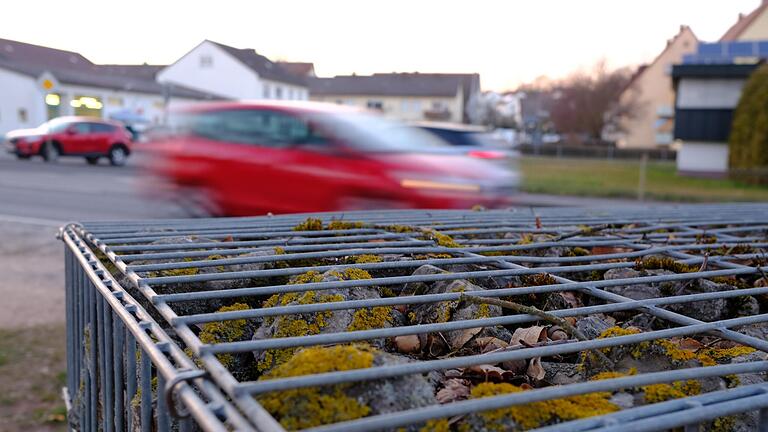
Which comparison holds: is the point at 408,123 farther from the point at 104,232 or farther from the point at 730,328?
the point at 730,328

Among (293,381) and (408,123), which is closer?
(293,381)

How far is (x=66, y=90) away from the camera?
41.6m

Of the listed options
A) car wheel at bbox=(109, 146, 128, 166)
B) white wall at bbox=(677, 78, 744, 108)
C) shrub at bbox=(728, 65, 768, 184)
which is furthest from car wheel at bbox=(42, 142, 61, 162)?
shrub at bbox=(728, 65, 768, 184)

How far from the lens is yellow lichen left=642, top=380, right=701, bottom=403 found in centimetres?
146

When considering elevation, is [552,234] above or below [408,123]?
below

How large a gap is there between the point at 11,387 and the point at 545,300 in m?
3.71

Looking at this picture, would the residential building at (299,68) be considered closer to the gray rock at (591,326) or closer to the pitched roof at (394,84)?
the pitched roof at (394,84)

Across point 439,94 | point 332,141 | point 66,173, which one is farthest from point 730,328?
point 439,94

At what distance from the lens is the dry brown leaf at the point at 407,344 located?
1968mm

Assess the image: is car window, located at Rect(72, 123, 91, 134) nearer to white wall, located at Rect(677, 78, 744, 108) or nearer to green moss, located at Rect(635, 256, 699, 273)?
white wall, located at Rect(677, 78, 744, 108)

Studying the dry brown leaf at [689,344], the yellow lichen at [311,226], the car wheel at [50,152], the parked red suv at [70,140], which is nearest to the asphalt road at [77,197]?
the car wheel at [50,152]

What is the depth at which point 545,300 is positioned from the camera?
231cm

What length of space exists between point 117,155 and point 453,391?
26712 mm

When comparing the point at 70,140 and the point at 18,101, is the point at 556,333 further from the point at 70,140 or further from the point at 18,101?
the point at 18,101
